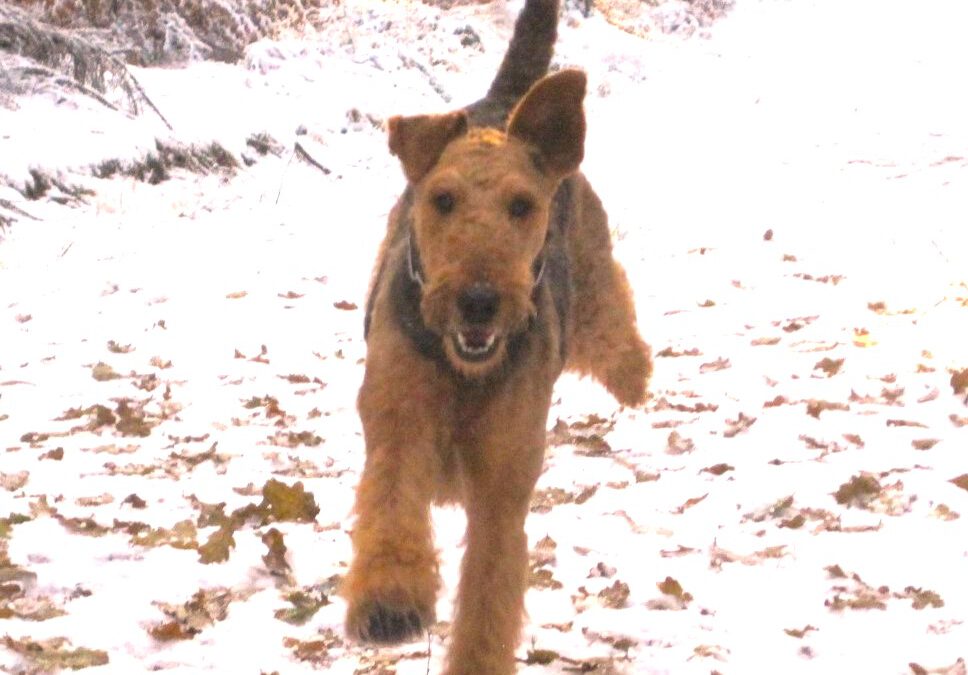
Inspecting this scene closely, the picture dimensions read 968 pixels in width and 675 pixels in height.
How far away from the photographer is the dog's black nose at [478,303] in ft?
9.23

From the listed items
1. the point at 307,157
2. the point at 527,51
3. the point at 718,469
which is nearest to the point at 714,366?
the point at 718,469

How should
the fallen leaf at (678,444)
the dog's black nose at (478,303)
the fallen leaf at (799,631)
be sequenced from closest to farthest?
the dog's black nose at (478,303) < the fallen leaf at (799,631) < the fallen leaf at (678,444)

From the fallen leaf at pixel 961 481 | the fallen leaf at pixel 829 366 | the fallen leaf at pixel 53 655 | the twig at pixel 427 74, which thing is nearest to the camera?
the fallen leaf at pixel 53 655

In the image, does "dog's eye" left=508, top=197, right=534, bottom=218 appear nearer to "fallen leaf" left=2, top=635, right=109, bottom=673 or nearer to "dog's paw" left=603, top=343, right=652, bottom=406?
"fallen leaf" left=2, top=635, right=109, bottom=673

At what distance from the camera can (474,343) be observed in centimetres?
289

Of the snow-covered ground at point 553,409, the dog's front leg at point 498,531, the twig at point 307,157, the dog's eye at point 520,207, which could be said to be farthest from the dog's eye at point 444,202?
the twig at point 307,157

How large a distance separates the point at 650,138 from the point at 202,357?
6.97m

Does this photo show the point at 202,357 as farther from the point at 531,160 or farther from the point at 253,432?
the point at 531,160

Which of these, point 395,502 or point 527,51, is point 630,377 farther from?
point 395,502

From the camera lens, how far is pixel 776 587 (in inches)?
138

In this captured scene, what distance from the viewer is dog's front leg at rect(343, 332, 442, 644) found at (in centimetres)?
264

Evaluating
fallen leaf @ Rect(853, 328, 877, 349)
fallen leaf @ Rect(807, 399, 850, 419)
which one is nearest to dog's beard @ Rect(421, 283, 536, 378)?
fallen leaf @ Rect(807, 399, 850, 419)

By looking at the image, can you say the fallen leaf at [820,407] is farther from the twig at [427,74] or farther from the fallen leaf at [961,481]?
the twig at [427,74]

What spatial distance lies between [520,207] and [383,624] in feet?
3.85
